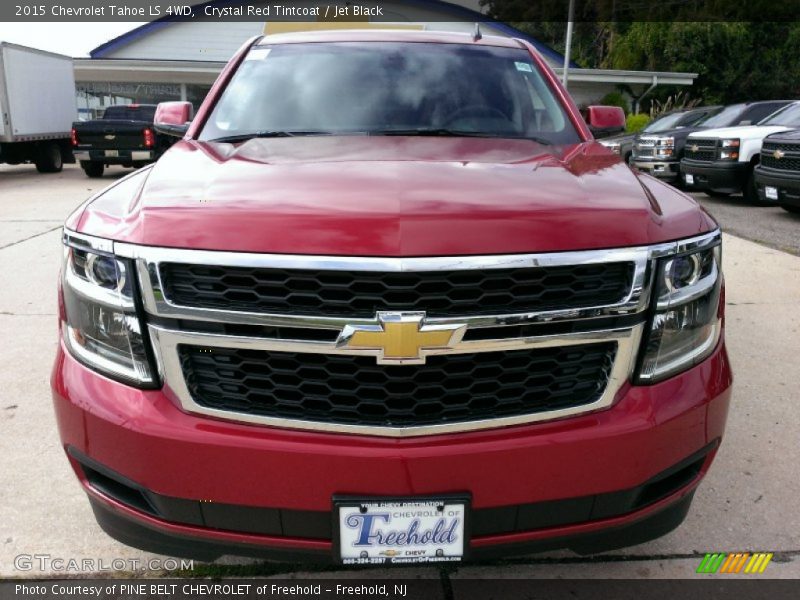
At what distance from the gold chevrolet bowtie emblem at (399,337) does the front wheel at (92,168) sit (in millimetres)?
16806

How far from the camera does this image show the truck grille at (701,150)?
11633 millimetres

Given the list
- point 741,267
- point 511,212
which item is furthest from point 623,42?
point 511,212

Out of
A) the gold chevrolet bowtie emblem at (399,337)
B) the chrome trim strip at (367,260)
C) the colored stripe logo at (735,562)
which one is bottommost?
the colored stripe logo at (735,562)

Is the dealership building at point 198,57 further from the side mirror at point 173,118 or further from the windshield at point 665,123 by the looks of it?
the side mirror at point 173,118

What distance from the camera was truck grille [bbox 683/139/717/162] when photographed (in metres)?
11.6

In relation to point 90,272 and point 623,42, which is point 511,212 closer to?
point 90,272

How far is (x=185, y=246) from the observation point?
1.70m

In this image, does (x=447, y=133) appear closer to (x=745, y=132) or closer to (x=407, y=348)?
(x=407, y=348)

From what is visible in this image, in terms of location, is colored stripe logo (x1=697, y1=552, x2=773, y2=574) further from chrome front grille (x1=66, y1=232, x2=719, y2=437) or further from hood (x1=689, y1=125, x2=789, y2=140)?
hood (x1=689, y1=125, x2=789, y2=140)

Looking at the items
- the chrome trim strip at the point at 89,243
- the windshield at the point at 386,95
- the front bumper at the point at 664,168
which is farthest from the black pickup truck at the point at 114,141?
the chrome trim strip at the point at 89,243

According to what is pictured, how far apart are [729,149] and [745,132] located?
1.42 feet

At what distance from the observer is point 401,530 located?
176 centimetres

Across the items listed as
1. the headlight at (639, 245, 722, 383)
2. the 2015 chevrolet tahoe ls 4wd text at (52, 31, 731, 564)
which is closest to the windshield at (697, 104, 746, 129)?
the headlight at (639, 245, 722, 383)

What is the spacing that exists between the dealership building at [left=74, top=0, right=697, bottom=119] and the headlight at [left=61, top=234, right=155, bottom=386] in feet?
86.6
